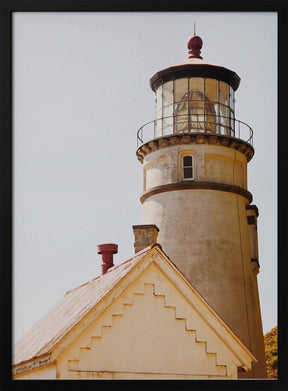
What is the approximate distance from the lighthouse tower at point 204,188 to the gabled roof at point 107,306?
21.2 ft

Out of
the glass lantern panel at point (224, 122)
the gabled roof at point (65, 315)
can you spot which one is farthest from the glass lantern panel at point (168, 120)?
the gabled roof at point (65, 315)

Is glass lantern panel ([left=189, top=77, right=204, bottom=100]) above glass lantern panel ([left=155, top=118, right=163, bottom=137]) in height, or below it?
above

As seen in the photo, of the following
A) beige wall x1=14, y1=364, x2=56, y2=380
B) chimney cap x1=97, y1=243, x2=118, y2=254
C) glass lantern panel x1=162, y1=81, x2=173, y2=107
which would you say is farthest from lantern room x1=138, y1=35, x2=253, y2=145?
beige wall x1=14, y1=364, x2=56, y2=380

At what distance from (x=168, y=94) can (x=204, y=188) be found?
6.14 ft

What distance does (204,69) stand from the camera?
1611 centimetres

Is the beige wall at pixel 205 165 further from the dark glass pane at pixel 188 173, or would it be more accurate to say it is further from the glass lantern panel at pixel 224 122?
the glass lantern panel at pixel 224 122

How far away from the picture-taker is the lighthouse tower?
1543 centimetres

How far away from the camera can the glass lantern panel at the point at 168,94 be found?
1620 centimetres

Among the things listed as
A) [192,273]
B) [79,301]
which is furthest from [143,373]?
[192,273]

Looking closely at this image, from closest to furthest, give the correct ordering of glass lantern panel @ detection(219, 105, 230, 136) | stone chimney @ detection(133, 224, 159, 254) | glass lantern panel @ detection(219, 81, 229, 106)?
stone chimney @ detection(133, 224, 159, 254) < glass lantern panel @ detection(219, 81, 229, 106) < glass lantern panel @ detection(219, 105, 230, 136)

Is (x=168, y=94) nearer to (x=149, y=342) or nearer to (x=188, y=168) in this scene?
(x=188, y=168)

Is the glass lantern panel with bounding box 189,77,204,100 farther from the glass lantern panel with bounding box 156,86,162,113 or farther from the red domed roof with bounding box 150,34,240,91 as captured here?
the glass lantern panel with bounding box 156,86,162,113
